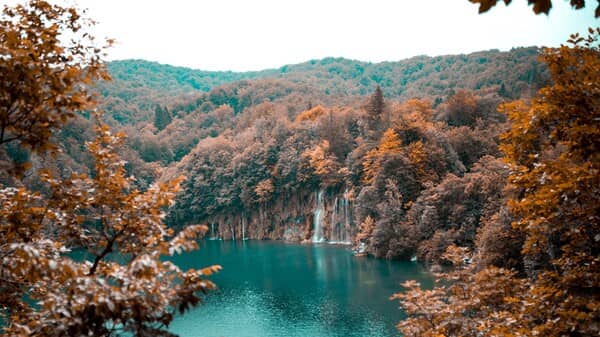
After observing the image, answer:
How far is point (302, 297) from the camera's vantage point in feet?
102

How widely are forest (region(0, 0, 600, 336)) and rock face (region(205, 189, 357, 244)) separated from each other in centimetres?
20

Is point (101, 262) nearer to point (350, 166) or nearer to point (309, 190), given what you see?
point (350, 166)

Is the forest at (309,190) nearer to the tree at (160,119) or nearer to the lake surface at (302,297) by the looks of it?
the tree at (160,119)

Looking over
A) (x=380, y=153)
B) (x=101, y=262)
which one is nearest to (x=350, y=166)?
(x=380, y=153)

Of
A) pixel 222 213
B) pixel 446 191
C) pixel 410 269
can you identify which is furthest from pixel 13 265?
pixel 222 213

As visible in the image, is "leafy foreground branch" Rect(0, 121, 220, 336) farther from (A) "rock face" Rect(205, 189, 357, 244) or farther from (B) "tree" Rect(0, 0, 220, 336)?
(A) "rock face" Rect(205, 189, 357, 244)

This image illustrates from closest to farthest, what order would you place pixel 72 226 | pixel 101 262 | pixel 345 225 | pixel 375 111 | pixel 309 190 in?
pixel 72 226 < pixel 101 262 < pixel 345 225 < pixel 375 111 < pixel 309 190

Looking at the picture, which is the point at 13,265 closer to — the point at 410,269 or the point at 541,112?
the point at 541,112

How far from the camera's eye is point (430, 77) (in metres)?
129

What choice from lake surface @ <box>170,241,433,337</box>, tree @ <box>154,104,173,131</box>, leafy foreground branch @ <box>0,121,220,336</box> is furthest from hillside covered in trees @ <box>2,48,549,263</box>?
leafy foreground branch @ <box>0,121,220,336</box>

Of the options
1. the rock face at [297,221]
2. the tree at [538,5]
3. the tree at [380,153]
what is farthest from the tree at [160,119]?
the tree at [538,5]

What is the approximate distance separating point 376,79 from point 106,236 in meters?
159

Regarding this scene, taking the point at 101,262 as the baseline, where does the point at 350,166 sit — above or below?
above

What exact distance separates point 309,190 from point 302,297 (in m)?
29.7
